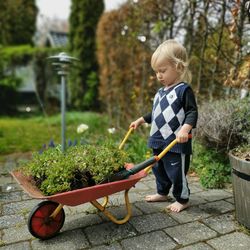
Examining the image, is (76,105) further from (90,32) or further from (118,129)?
(118,129)

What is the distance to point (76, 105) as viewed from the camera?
1088cm

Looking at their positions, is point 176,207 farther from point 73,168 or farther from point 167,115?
point 73,168

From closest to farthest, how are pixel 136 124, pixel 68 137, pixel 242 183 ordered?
pixel 242 183, pixel 136 124, pixel 68 137

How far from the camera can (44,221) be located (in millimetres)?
2115

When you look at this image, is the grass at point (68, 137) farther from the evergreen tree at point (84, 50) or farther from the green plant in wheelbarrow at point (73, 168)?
the evergreen tree at point (84, 50)

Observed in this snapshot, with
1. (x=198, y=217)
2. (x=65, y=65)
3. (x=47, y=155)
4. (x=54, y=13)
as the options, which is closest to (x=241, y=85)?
(x=198, y=217)

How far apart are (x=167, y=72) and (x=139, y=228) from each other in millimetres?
1234

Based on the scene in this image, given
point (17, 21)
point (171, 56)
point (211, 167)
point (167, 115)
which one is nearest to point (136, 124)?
point (167, 115)

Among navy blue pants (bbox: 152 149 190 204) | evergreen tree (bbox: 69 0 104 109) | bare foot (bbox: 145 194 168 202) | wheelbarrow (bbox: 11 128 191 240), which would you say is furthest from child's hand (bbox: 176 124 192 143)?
evergreen tree (bbox: 69 0 104 109)

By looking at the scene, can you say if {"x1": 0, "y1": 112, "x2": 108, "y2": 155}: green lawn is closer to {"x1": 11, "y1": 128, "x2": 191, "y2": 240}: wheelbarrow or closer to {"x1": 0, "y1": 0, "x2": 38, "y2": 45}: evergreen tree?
{"x1": 11, "y1": 128, "x2": 191, "y2": 240}: wheelbarrow

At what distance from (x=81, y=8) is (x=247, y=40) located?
7556 millimetres

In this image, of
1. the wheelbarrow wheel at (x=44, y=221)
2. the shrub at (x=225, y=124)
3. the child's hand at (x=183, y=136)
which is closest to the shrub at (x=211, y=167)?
the shrub at (x=225, y=124)

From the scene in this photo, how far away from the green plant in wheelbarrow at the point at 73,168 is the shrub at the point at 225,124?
1.30 metres

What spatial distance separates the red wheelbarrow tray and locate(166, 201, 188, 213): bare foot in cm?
66
